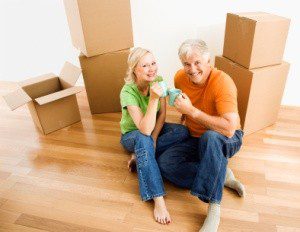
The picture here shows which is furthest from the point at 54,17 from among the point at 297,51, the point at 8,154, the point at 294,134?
the point at 294,134

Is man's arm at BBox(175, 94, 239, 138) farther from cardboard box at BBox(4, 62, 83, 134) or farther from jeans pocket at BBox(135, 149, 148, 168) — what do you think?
cardboard box at BBox(4, 62, 83, 134)

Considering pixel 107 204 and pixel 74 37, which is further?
pixel 74 37

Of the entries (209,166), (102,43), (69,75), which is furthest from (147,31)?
(209,166)

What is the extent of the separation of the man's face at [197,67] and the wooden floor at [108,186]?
63cm

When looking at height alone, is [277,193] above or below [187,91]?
below

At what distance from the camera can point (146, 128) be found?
1385 millimetres

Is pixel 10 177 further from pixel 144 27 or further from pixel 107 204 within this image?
pixel 144 27

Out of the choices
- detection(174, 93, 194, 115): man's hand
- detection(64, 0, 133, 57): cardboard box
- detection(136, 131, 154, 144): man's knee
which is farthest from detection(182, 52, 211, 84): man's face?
detection(64, 0, 133, 57): cardboard box

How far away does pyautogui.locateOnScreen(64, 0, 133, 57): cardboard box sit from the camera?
1.83m

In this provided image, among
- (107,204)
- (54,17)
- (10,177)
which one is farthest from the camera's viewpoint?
(54,17)

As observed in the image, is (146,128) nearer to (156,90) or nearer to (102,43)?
(156,90)

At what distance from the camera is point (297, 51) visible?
6.62ft

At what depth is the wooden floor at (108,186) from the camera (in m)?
1.36

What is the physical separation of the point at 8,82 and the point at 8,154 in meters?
1.37
